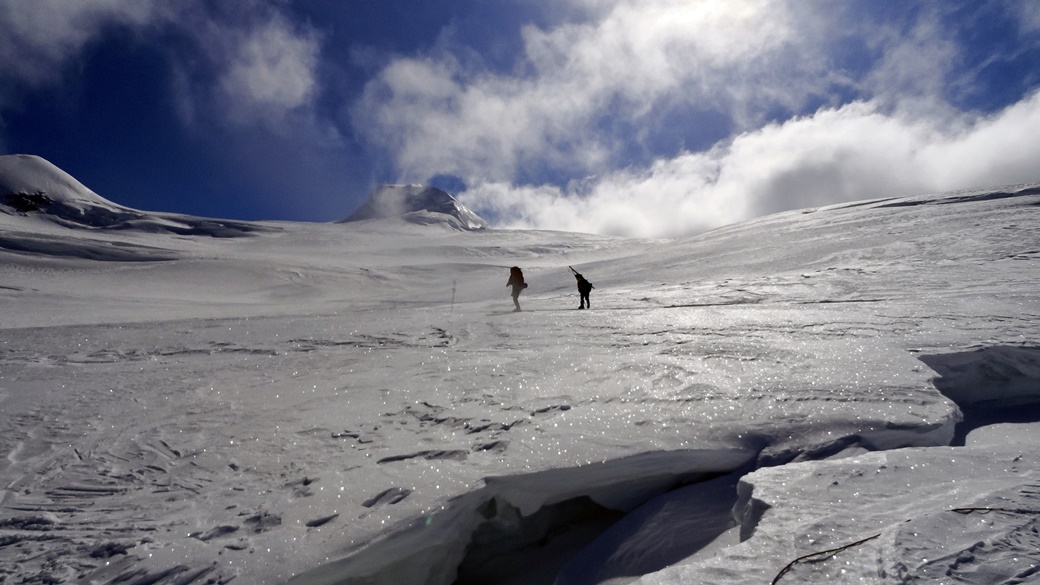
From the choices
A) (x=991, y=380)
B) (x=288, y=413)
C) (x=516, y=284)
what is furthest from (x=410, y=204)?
(x=991, y=380)

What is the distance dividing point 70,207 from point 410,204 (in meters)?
62.9

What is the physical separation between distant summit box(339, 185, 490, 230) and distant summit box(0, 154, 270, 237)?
4418 cm

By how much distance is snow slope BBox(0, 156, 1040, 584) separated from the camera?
316 centimetres

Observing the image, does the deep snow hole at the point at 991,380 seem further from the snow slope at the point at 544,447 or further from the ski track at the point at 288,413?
A: the ski track at the point at 288,413

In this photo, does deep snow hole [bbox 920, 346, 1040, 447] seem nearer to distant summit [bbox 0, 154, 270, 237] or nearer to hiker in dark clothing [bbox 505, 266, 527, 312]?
hiker in dark clothing [bbox 505, 266, 527, 312]

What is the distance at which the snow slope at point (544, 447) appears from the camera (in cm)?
316

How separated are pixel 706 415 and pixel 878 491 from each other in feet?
5.35

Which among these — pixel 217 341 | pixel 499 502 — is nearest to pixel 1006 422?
pixel 499 502

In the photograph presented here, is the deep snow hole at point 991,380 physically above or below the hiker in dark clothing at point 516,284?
below

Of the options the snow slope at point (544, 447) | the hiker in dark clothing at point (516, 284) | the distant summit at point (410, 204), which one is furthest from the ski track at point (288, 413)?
the distant summit at point (410, 204)

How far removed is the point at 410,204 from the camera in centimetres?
10525

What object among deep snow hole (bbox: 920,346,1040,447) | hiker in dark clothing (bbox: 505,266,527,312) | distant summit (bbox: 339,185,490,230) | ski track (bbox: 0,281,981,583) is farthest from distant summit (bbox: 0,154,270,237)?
deep snow hole (bbox: 920,346,1040,447)

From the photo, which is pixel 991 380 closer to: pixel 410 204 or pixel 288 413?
pixel 288 413

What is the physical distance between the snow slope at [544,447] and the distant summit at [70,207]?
1560 inches
